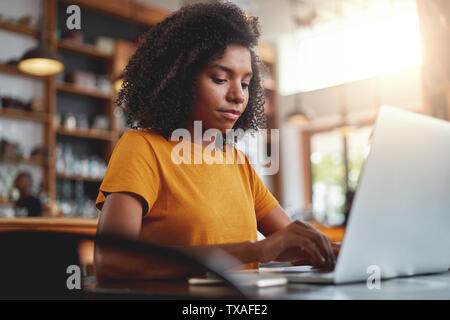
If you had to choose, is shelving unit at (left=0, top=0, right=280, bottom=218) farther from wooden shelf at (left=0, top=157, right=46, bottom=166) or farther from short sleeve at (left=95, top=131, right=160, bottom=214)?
short sleeve at (left=95, top=131, right=160, bottom=214)

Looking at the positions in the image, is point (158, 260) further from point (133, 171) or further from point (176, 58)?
point (176, 58)

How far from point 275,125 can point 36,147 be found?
4040mm

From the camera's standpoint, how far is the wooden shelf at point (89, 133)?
18.1ft

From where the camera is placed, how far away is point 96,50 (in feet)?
19.1

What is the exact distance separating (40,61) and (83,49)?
2.04m

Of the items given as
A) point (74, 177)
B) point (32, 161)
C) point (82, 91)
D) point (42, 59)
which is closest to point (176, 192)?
point (42, 59)

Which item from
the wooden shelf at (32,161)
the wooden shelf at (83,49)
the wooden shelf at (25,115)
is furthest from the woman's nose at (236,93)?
the wooden shelf at (83,49)

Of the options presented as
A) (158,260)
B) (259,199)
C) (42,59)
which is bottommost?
(158,260)

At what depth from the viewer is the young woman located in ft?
3.00

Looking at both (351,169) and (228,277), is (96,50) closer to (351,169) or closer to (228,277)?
(351,169)

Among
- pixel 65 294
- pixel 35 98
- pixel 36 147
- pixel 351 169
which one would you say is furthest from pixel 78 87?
pixel 65 294

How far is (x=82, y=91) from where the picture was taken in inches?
223

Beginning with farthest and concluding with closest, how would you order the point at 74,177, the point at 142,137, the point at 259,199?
the point at 74,177 < the point at 259,199 < the point at 142,137

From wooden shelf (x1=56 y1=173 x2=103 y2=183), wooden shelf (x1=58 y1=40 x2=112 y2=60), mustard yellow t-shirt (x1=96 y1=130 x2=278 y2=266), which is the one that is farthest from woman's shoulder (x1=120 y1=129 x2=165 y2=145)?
wooden shelf (x1=58 y1=40 x2=112 y2=60)
